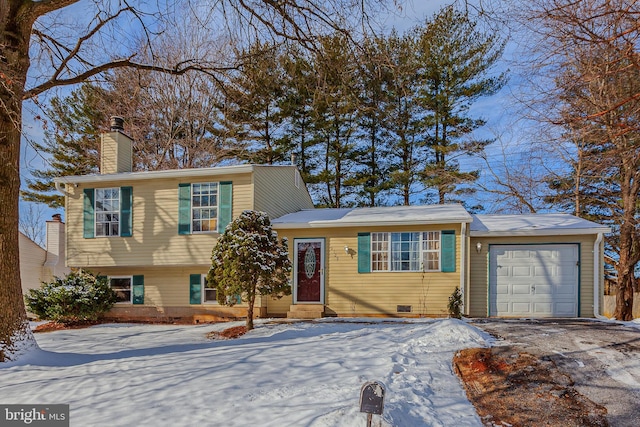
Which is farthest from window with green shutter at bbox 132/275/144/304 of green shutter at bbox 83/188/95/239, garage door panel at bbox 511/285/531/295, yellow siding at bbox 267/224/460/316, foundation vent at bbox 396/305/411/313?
garage door panel at bbox 511/285/531/295

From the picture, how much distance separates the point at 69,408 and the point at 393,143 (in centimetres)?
1854

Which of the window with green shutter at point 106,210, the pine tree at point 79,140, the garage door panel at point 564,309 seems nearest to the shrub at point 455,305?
the garage door panel at point 564,309

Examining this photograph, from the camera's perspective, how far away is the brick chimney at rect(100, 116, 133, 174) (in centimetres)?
1316

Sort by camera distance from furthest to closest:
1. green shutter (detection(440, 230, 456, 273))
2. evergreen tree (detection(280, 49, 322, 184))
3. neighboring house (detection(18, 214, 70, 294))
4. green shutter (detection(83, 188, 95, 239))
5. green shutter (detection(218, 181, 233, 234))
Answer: evergreen tree (detection(280, 49, 322, 184)) < neighboring house (detection(18, 214, 70, 294)) < green shutter (detection(83, 188, 95, 239)) < green shutter (detection(218, 181, 233, 234)) < green shutter (detection(440, 230, 456, 273))

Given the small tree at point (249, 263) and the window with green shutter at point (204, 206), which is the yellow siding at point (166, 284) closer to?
the window with green shutter at point (204, 206)

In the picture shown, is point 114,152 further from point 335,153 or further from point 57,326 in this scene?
point 335,153

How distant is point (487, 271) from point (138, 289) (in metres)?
9.94

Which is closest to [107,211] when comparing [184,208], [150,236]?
[150,236]

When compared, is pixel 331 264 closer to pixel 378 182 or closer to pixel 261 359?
pixel 261 359

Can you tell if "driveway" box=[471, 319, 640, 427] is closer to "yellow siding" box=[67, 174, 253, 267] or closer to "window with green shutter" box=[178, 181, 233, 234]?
"window with green shutter" box=[178, 181, 233, 234]

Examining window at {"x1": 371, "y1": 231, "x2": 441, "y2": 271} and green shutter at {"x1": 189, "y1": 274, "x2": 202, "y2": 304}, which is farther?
green shutter at {"x1": 189, "y1": 274, "x2": 202, "y2": 304}

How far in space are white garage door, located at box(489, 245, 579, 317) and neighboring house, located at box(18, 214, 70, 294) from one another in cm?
1625

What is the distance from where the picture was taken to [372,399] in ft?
11.2

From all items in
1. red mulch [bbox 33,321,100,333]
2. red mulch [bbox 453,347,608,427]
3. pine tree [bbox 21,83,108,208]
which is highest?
pine tree [bbox 21,83,108,208]
